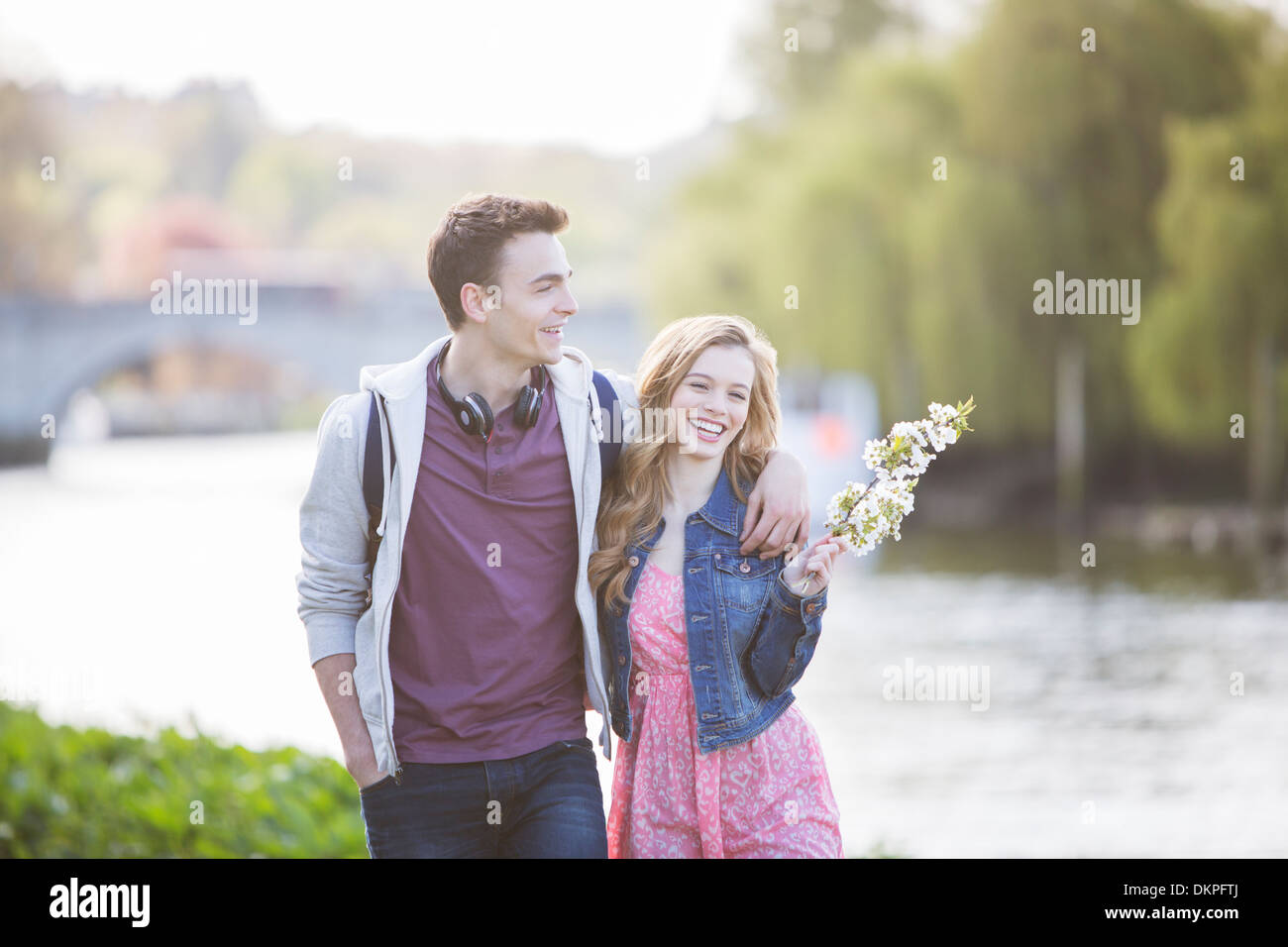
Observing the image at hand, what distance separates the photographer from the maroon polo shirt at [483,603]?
2783 millimetres

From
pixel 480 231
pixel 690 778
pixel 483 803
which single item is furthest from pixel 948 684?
pixel 480 231

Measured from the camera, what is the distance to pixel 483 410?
2.82m

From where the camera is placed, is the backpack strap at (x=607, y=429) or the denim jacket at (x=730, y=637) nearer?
the denim jacket at (x=730, y=637)

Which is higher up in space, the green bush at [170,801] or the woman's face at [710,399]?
the woman's face at [710,399]

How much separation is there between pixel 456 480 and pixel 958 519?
874 inches

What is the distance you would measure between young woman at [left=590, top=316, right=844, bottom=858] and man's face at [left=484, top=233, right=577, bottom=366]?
0.25 m

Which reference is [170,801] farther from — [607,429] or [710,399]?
[710,399]

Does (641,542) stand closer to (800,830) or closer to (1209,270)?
(800,830)

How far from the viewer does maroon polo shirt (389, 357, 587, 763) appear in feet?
9.13

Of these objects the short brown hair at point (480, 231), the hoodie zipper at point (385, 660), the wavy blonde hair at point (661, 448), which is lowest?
the hoodie zipper at point (385, 660)

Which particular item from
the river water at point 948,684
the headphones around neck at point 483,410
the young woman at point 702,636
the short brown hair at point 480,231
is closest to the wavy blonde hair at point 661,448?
the young woman at point 702,636

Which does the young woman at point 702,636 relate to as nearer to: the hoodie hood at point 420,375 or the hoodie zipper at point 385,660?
the hoodie hood at point 420,375

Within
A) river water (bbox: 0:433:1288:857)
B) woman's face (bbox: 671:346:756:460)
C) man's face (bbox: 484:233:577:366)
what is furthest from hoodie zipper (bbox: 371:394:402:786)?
river water (bbox: 0:433:1288:857)

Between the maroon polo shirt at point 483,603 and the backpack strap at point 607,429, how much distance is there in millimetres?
134
